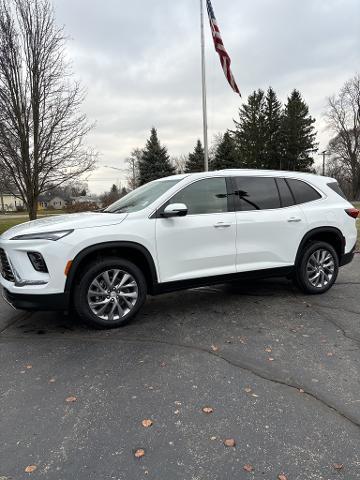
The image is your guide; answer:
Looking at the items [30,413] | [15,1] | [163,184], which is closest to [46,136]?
[15,1]

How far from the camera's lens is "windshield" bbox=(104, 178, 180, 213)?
15.1ft

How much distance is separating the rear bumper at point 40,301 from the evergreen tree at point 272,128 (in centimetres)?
4644

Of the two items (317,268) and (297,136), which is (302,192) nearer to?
(317,268)

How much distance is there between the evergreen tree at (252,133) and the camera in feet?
155

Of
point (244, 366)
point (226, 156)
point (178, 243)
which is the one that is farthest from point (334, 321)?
point (226, 156)

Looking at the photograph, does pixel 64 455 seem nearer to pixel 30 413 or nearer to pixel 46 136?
pixel 30 413

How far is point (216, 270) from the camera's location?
467 cm

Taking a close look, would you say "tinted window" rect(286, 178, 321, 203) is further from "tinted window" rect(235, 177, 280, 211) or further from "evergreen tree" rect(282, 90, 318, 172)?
"evergreen tree" rect(282, 90, 318, 172)

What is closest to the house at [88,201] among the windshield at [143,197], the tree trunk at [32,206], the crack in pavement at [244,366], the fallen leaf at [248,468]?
the tree trunk at [32,206]

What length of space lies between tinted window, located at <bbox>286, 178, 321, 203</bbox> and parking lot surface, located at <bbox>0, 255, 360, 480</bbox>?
5.40 ft

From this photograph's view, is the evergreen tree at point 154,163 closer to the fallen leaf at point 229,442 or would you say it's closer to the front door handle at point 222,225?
the front door handle at point 222,225

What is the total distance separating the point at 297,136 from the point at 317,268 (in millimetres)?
45972

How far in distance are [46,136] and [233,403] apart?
9.60 m

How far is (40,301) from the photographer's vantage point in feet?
12.7
